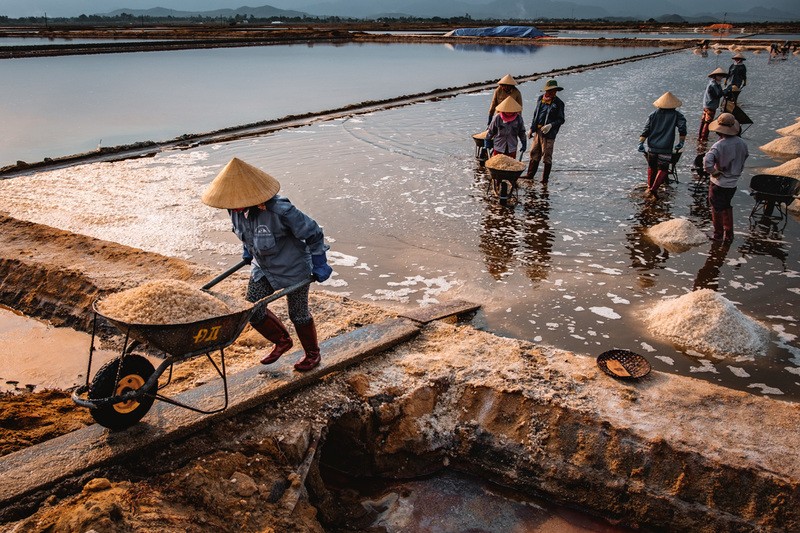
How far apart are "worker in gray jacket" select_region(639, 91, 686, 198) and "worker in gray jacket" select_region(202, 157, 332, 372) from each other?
6364mm

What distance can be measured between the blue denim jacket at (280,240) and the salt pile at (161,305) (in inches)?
20.1

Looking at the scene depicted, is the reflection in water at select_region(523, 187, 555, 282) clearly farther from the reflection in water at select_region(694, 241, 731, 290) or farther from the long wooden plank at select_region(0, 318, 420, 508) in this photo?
the long wooden plank at select_region(0, 318, 420, 508)

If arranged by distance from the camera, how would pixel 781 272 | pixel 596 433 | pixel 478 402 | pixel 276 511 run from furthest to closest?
pixel 781 272 → pixel 478 402 → pixel 596 433 → pixel 276 511

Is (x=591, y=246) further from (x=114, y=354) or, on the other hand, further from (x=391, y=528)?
(x=114, y=354)

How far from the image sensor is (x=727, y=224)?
7.04 m

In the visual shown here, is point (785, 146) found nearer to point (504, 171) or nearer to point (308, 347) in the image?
point (504, 171)

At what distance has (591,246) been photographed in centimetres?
715

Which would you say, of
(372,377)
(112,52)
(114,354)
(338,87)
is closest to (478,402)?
(372,377)

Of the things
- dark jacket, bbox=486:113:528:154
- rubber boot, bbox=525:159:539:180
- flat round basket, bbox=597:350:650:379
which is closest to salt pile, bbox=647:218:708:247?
dark jacket, bbox=486:113:528:154

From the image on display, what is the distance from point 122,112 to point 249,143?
20.8 ft

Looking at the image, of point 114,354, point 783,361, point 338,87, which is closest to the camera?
point 783,361

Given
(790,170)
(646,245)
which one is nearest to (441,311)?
(646,245)

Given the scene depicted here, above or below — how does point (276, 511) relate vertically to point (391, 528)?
above

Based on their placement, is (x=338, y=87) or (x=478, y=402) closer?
(x=478, y=402)
